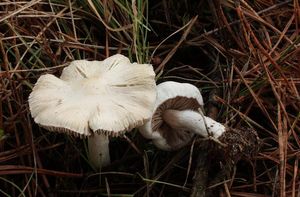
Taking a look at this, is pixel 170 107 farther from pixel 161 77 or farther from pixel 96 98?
pixel 96 98

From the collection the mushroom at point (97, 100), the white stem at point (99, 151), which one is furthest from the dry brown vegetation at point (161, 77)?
the mushroom at point (97, 100)

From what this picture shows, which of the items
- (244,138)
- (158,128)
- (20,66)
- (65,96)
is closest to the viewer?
(65,96)

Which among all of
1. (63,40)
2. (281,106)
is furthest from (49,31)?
(281,106)

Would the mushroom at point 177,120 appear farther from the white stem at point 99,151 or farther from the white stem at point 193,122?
the white stem at point 99,151

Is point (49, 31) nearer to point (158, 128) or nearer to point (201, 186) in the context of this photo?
point (158, 128)

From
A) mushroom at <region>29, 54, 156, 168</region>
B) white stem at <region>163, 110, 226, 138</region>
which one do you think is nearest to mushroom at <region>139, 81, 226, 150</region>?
white stem at <region>163, 110, 226, 138</region>

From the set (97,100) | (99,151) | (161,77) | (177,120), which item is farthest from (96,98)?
(161,77)

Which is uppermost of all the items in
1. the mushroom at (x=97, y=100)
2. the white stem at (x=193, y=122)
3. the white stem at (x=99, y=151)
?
the mushroom at (x=97, y=100)
